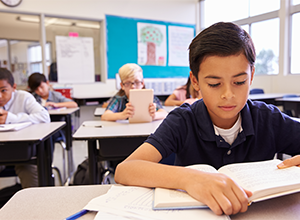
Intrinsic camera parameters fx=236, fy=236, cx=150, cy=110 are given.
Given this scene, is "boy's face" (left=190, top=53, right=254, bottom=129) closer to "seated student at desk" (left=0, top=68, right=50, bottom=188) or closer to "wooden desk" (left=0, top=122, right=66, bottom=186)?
"wooden desk" (left=0, top=122, right=66, bottom=186)

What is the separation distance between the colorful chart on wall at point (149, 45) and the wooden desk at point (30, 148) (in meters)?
3.34

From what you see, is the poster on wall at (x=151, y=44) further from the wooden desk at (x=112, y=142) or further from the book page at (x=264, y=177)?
the book page at (x=264, y=177)

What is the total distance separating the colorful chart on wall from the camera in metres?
4.72

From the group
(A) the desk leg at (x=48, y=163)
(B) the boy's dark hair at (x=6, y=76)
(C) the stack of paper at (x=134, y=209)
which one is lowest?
(A) the desk leg at (x=48, y=163)

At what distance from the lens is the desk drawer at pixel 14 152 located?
1.39 meters

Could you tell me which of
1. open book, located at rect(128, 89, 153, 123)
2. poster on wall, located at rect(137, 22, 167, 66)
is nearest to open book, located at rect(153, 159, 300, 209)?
open book, located at rect(128, 89, 153, 123)

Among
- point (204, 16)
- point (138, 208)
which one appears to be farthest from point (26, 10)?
point (138, 208)

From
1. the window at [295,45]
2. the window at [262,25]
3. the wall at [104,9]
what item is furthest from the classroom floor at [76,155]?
the window at [295,45]

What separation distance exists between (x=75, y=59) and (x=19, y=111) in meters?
2.74

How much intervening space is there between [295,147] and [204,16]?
5.36m

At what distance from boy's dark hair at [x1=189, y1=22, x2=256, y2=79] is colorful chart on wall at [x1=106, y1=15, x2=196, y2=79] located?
13.5ft

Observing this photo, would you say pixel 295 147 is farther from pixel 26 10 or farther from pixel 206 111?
pixel 26 10

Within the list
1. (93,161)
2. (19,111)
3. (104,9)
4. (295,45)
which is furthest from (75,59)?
(295,45)

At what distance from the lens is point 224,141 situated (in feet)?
2.69
